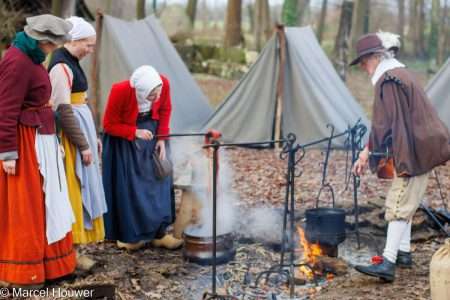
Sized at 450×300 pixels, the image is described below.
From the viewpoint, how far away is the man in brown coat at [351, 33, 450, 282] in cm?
376

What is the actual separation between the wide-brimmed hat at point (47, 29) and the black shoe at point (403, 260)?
8.48ft

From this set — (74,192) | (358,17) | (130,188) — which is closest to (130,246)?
(130,188)

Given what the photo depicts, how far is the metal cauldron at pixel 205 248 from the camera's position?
4207 millimetres

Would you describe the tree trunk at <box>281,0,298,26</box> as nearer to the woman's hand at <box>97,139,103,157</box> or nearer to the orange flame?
the orange flame

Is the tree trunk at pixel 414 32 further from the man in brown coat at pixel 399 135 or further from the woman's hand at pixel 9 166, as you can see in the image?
the woman's hand at pixel 9 166

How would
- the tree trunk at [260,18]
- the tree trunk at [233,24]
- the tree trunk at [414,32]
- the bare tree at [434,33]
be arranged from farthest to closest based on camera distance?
the tree trunk at [414,32] < the bare tree at [434,33] < the tree trunk at [260,18] < the tree trunk at [233,24]

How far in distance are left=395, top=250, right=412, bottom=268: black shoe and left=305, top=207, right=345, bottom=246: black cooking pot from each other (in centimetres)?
41

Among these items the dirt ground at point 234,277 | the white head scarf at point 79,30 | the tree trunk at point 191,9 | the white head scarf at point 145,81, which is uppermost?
the tree trunk at point 191,9

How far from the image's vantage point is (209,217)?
446 centimetres

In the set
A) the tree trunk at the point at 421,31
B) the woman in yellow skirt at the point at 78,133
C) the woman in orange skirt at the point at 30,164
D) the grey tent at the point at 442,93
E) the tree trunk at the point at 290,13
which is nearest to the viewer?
the woman in orange skirt at the point at 30,164

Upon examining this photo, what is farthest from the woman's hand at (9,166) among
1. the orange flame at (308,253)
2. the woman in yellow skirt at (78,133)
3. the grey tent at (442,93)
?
the grey tent at (442,93)

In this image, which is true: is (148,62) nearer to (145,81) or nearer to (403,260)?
(145,81)

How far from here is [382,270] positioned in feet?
12.5

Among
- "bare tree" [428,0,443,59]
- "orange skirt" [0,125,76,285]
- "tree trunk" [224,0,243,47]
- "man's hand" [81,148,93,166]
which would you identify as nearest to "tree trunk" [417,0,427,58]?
"bare tree" [428,0,443,59]
